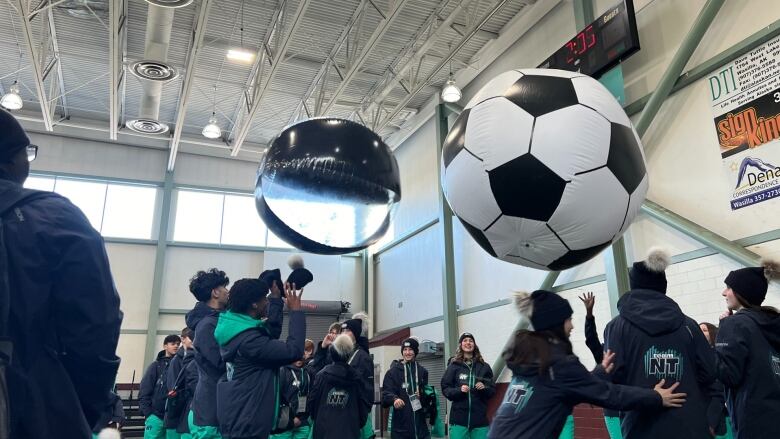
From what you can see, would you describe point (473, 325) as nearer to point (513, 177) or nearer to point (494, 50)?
point (494, 50)

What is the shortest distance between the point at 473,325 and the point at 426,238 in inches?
101

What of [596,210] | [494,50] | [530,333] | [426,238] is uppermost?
[494,50]

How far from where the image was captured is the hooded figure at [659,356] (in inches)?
97.3

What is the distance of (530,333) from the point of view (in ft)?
7.92

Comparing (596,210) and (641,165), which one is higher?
(641,165)

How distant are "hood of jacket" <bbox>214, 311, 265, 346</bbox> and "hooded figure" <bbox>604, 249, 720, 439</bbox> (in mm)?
1867

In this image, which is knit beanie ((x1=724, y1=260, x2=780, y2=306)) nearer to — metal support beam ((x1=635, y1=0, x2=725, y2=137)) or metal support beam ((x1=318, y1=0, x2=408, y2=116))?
metal support beam ((x1=635, y1=0, x2=725, y2=137))

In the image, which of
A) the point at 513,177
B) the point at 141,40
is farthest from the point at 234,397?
the point at 141,40

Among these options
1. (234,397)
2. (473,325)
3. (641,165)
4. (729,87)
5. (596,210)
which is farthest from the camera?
(473,325)

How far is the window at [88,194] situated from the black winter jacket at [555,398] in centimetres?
1399

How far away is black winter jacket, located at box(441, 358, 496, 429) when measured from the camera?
6.16 metres

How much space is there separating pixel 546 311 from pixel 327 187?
3.51 feet

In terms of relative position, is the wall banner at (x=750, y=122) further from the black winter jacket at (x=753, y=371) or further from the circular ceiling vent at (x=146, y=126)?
the circular ceiling vent at (x=146, y=126)

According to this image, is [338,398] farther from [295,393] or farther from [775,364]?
[775,364]
